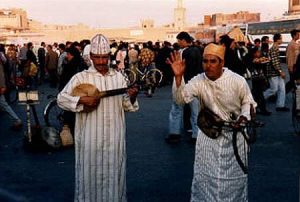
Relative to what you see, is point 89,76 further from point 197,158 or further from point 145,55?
point 145,55

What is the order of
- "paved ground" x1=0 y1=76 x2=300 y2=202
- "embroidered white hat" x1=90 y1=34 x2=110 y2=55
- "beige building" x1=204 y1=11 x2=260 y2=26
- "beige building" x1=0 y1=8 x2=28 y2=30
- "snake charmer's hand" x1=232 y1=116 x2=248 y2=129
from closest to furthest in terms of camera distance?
"snake charmer's hand" x1=232 y1=116 x2=248 y2=129
"embroidered white hat" x1=90 y1=34 x2=110 y2=55
"paved ground" x1=0 y1=76 x2=300 y2=202
"beige building" x1=0 y1=8 x2=28 y2=30
"beige building" x1=204 y1=11 x2=260 y2=26

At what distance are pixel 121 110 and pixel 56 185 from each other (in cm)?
222

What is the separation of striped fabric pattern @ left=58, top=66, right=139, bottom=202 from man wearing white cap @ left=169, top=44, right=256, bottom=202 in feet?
1.94

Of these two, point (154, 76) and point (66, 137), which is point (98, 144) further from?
point (154, 76)

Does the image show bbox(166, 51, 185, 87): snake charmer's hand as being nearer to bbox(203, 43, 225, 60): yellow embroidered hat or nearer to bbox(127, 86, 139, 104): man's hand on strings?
bbox(203, 43, 225, 60): yellow embroidered hat

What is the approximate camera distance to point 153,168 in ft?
21.9

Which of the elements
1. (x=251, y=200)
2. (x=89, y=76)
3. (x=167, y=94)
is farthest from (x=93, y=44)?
(x=167, y=94)

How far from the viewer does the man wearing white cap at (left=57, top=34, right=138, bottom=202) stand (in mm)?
4094

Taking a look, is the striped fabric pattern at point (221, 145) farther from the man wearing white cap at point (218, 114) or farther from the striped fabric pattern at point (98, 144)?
the striped fabric pattern at point (98, 144)

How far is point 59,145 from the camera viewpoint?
793 centimetres

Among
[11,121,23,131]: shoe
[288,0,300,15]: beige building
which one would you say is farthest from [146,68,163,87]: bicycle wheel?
[288,0,300,15]: beige building

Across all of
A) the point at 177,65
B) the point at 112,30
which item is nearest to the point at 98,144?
the point at 177,65

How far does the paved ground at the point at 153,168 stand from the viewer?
5629mm

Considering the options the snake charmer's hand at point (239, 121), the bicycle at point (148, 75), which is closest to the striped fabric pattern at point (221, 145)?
the snake charmer's hand at point (239, 121)
